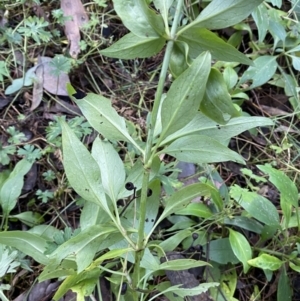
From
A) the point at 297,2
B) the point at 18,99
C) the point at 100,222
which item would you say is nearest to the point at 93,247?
the point at 100,222

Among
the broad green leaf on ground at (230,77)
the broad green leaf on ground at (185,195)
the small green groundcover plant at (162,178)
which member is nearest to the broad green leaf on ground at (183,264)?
the small green groundcover plant at (162,178)

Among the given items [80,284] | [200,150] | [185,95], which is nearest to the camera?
[185,95]

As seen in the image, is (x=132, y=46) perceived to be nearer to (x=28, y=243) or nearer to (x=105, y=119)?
(x=105, y=119)

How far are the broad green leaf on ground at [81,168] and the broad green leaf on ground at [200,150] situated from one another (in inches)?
5.5

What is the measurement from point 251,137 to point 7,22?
0.94 meters

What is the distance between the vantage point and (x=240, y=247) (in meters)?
1.13

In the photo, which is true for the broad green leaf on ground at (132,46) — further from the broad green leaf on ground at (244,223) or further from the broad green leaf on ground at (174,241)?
the broad green leaf on ground at (244,223)

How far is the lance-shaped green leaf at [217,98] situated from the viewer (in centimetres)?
68

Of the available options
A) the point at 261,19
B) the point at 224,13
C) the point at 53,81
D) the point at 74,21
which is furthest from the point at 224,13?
the point at 74,21

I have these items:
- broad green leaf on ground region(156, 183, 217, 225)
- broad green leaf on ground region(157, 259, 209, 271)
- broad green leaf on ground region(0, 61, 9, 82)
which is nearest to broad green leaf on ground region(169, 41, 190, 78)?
broad green leaf on ground region(156, 183, 217, 225)

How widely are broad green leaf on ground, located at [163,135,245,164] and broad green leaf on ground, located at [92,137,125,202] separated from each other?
157mm

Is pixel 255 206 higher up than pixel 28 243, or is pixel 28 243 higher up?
pixel 28 243

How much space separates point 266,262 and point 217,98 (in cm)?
59

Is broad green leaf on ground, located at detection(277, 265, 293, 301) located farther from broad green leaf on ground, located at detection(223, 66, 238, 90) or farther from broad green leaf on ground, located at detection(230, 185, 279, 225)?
broad green leaf on ground, located at detection(223, 66, 238, 90)
